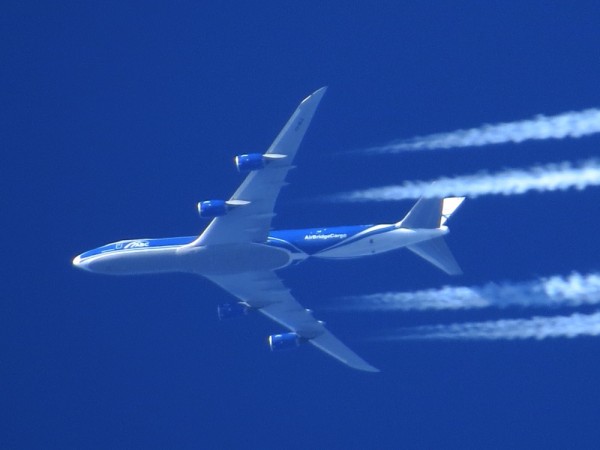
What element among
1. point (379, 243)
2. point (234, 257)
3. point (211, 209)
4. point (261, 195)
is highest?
point (261, 195)

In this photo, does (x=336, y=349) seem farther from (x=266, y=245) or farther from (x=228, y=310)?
(x=266, y=245)

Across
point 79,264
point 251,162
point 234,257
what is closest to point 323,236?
point 234,257

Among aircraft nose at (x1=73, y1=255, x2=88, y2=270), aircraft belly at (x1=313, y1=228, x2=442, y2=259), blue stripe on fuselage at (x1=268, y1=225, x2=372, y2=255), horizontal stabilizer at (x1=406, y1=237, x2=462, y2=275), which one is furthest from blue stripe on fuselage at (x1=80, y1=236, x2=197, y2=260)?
horizontal stabilizer at (x1=406, y1=237, x2=462, y2=275)

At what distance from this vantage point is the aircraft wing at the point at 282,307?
68.4 metres

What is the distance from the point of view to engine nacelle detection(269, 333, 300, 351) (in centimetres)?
6844

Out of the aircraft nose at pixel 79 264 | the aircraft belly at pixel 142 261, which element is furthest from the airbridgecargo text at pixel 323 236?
the aircraft nose at pixel 79 264

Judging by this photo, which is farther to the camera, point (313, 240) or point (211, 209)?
point (313, 240)

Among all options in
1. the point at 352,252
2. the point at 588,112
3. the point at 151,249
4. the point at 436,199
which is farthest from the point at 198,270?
the point at 588,112

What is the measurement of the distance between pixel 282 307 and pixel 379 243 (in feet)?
24.9

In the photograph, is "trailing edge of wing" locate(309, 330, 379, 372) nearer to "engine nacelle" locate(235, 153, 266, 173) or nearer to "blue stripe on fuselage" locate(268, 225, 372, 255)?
"blue stripe on fuselage" locate(268, 225, 372, 255)

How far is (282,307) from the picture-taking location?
69562 millimetres

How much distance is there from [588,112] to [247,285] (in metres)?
18.9

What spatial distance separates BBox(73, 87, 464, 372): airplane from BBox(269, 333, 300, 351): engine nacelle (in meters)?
0.05

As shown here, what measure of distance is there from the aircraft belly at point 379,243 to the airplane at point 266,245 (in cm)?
4
